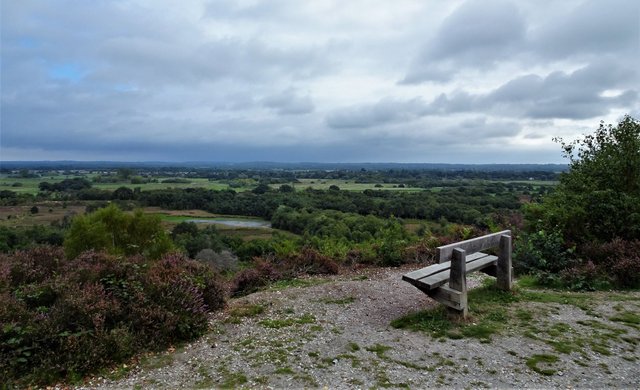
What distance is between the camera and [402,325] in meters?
5.91

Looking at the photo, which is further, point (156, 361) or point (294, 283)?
point (294, 283)

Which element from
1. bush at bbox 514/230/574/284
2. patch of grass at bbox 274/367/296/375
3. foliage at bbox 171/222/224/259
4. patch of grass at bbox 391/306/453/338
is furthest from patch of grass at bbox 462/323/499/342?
foliage at bbox 171/222/224/259

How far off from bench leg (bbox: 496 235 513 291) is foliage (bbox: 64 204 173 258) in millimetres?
18611

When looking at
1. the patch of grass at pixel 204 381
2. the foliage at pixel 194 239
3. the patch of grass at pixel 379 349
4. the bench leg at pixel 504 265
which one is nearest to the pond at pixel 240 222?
the foliage at pixel 194 239

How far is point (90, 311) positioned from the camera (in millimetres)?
4879

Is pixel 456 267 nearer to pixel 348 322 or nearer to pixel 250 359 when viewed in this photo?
pixel 348 322

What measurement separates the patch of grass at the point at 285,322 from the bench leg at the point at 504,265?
383cm

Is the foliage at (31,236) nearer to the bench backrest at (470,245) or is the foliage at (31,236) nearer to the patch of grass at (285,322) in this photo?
the patch of grass at (285,322)

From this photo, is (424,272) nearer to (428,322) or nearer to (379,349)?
(428,322)

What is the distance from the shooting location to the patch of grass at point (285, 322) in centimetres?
592

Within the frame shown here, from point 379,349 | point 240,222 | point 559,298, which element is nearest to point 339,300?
point 379,349

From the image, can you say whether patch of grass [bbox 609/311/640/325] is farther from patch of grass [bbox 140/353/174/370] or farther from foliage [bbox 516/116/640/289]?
patch of grass [bbox 140/353/174/370]

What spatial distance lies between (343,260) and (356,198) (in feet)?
195

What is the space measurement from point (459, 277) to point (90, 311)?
5.27 metres
